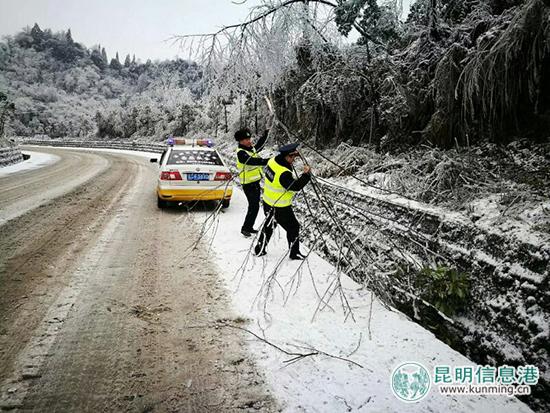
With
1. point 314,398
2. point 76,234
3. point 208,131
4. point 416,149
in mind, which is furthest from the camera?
point 208,131

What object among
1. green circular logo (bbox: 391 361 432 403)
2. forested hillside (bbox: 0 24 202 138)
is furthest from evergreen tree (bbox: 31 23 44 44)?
green circular logo (bbox: 391 361 432 403)

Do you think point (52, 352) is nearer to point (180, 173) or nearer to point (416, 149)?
point (180, 173)

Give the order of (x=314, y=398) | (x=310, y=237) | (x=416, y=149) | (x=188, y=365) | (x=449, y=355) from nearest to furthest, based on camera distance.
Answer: (x=314, y=398) < (x=188, y=365) < (x=449, y=355) < (x=310, y=237) < (x=416, y=149)

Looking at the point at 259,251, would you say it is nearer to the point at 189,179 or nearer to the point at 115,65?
the point at 189,179

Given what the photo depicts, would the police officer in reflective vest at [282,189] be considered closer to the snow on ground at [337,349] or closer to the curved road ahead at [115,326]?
the snow on ground at [337,349]

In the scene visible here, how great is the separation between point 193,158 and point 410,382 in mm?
6767

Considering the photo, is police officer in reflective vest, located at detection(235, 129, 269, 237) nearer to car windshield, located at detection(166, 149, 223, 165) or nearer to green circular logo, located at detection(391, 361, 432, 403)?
car windshield, located at detection(166, 149, 223, 165)

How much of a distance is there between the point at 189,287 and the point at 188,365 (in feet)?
4.68

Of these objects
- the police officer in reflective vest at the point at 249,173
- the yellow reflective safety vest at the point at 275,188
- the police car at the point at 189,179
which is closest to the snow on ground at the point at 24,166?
the police car at the point at 189,179

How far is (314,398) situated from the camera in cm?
242

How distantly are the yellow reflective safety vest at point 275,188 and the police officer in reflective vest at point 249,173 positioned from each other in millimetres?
1109

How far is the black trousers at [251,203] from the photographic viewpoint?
19.9 ft

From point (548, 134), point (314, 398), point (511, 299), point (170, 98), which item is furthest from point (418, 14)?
point (170, 98)

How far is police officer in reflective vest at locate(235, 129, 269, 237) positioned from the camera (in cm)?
585
